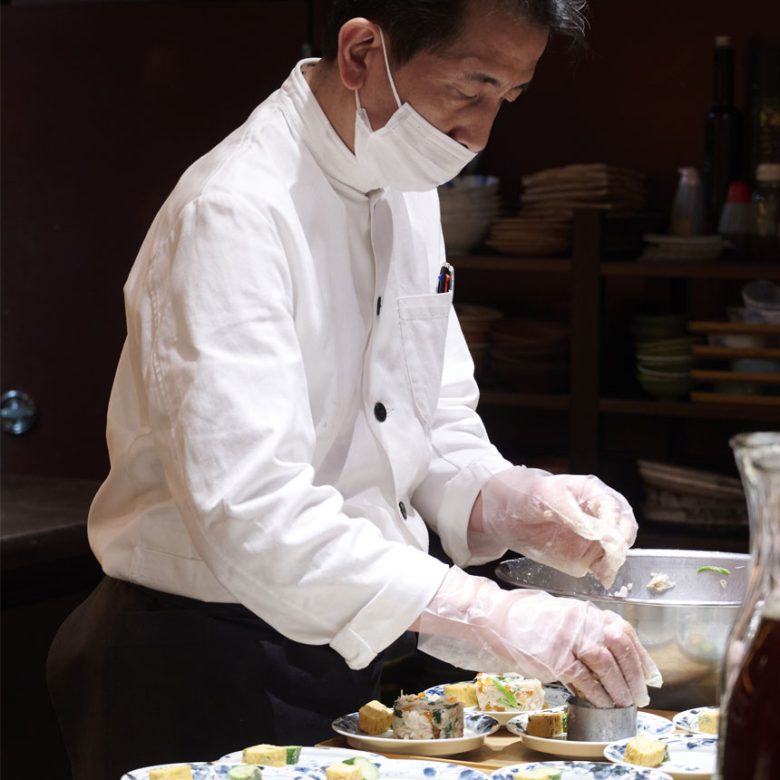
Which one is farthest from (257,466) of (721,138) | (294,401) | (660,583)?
(721,138)

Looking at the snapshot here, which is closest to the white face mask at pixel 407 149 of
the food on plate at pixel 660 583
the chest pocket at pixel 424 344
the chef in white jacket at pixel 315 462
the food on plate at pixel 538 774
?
the chef in white jacket at pixel 315 462

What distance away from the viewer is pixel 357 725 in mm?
1576

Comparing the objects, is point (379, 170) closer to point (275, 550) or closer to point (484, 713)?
point (275, 550)

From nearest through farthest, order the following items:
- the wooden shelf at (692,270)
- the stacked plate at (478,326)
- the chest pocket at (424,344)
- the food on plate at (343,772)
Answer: the food on plate at (343,772) < the chest pocket at (424,344) < the wooden shelf at (692,270) < the stacked plate at (478,326)

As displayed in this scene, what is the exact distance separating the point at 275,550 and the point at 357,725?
0.22 meters

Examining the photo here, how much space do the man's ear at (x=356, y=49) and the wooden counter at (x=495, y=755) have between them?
0.79 m

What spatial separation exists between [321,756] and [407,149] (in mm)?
748

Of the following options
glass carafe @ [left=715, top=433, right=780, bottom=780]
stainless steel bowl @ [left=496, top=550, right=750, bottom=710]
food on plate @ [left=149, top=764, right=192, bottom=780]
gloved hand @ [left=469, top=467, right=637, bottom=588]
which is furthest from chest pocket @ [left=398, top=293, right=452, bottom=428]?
glass carafe @ [left=715, top=433, right=780, bottom=780]

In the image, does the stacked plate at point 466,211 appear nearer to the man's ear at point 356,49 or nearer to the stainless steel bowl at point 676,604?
the man's ear at point 356,49

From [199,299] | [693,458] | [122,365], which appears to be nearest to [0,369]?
[693,458]

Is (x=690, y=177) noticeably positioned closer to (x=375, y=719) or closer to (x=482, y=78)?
(x=482, y=78)

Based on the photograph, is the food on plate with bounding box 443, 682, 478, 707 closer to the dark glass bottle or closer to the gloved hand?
the gloved hand

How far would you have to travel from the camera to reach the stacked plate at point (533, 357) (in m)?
3.82

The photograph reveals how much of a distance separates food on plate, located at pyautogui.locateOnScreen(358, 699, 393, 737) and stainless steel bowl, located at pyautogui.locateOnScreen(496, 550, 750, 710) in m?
0.25
